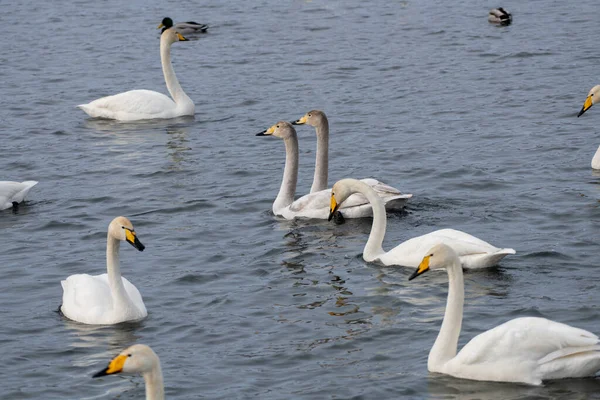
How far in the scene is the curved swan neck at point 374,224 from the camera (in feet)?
42.4

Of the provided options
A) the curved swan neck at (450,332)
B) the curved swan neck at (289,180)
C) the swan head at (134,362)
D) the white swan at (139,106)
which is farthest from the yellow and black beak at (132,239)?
the white swan at (139,106)

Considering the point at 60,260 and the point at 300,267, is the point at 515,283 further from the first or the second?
the point at 60,260

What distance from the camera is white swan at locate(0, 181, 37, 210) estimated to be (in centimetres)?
1552

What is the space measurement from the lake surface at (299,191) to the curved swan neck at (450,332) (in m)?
0.18

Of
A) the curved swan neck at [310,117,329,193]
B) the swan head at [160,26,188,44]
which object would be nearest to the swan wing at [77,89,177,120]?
the swan head at [160,26,188,44]

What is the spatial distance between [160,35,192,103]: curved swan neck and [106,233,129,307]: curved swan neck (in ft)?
31.7

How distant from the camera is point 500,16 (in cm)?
2652

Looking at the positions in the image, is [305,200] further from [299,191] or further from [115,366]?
[115,366]

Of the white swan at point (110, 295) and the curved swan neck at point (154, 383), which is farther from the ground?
the curved swan neck at point (154, 383)

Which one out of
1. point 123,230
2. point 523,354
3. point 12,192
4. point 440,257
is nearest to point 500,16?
point 12,192

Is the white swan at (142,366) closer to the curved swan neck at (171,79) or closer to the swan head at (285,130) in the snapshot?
the swan head at (285,130)

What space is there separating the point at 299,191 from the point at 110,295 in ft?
16.6

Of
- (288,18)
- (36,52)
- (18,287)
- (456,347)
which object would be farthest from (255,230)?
(288,18)

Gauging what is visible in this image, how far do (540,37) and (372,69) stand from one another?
13.1ft
